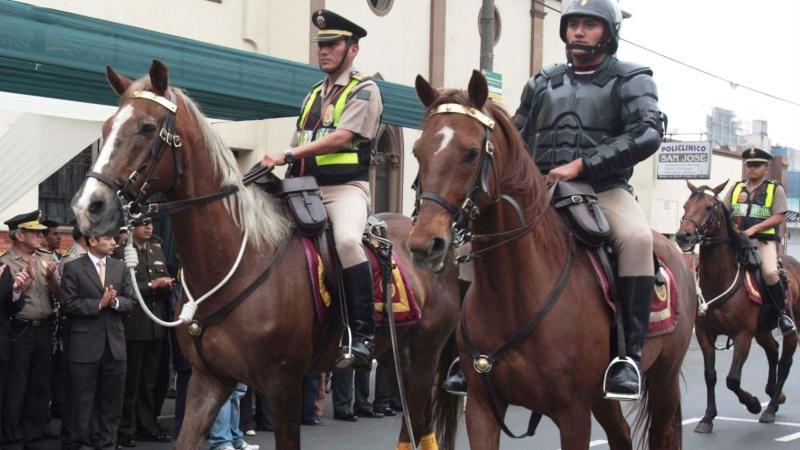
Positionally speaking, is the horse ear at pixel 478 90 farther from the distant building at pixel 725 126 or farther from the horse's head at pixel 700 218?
the distant building at pixel 725 126

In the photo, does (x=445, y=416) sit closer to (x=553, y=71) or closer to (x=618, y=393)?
(x=618, y=393)

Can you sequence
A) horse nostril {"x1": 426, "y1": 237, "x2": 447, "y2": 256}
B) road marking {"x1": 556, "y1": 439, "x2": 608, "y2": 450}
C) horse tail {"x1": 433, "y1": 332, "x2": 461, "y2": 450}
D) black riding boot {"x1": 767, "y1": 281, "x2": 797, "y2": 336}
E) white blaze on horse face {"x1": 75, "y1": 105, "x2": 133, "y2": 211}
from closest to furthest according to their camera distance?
horse nostril {"x1": 426, "y1": 237, "x2": 447, "y2": 256} < white blaze on horse face {"x1": 75, "y1": 105, "x2": 133, "y2": 211} < horse tail {"x1": 433, "y1": 332, "x2": 461, "y2": 450} < road marking {"x1": 556, "y1": 439, "x2": 608, "y2": 450} < black riding boot {"x1": 767, "y1": 281, "x2": 797, "y2": 336}

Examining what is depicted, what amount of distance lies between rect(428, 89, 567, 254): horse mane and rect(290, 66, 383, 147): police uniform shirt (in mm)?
1779

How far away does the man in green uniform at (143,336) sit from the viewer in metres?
10.2

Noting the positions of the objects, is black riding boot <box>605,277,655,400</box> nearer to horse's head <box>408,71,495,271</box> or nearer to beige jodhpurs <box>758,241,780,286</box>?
horse's head <box>408,71,495,271</box>

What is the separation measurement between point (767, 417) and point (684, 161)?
826 inches

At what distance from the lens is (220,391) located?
6301mm

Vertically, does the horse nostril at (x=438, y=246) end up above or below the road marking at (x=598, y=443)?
above

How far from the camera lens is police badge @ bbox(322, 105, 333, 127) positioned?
704 centimetres

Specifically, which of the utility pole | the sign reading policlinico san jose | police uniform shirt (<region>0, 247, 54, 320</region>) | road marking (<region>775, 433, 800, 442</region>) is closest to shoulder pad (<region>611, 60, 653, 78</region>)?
police uniform shirt (<region>0, 247, 54, 320</region>)

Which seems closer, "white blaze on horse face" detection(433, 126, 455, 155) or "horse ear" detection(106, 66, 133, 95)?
"white blaze on horse face" detection(433, 126, 455, 155)

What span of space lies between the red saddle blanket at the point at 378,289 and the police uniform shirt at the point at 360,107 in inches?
31.1

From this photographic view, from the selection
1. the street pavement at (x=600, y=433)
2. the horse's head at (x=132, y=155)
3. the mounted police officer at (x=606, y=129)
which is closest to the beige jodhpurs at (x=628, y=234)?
the mounted police officer at (x=606, y=129)

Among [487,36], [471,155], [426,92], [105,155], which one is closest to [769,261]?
[487,36]
